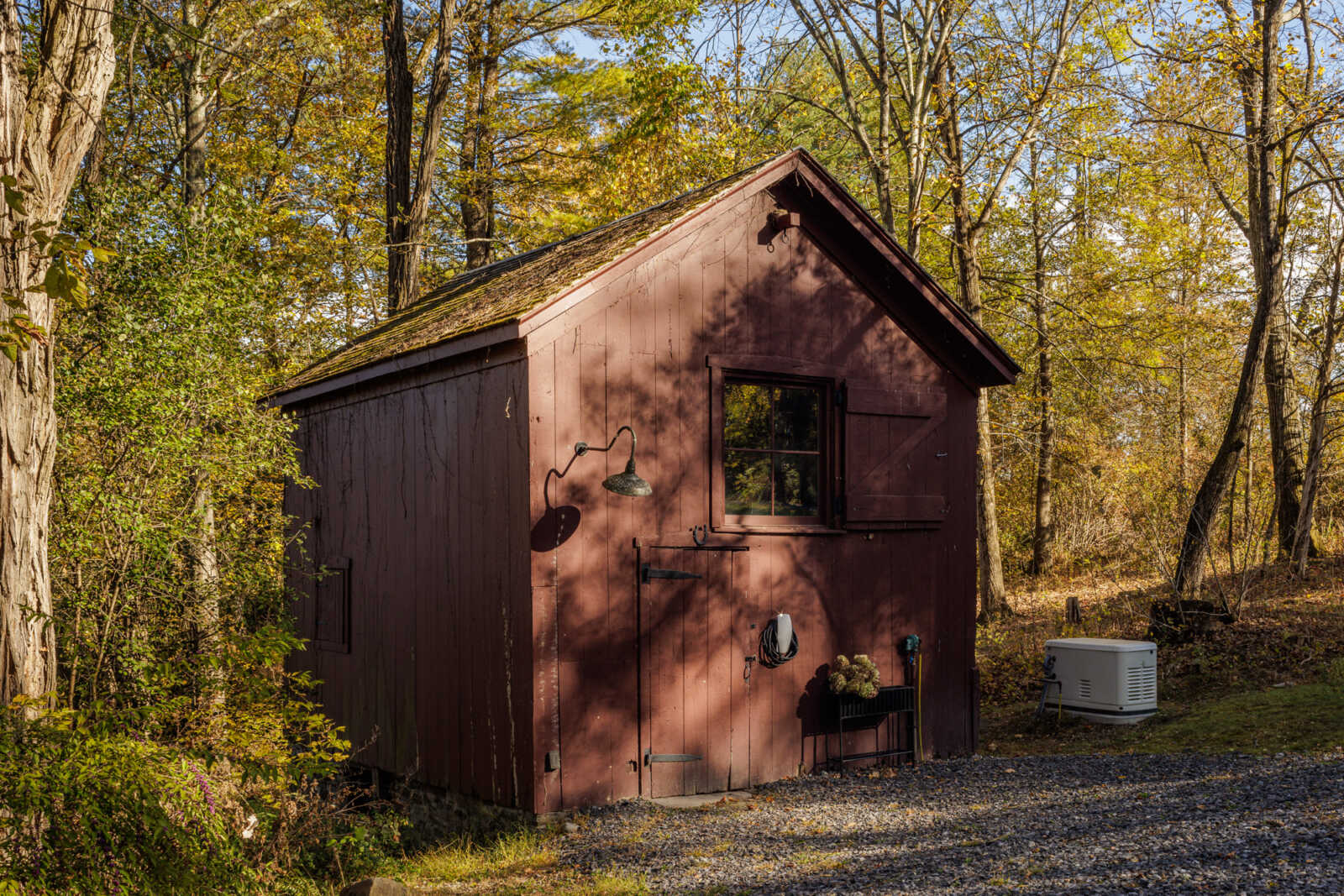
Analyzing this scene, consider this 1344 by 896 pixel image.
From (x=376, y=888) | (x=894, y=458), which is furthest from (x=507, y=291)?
(x=376, y=888)

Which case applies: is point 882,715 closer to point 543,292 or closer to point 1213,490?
point 543,292

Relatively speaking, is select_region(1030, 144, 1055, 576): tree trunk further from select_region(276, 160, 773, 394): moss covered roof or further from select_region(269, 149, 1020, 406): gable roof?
select_region(276, 160, 773, 394): moss covered roof

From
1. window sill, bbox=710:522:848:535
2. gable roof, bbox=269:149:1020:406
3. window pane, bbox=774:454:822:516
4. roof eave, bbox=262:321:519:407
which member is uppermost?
gable roof, bbox=269:149:1020:406

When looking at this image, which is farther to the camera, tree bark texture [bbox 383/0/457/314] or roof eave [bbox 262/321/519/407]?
tree bark texture [bbox 383/0/457/314]

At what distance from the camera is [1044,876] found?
5.50 metres

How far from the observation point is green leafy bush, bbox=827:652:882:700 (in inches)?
359

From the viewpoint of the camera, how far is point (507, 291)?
374 inches

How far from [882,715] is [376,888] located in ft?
16.5

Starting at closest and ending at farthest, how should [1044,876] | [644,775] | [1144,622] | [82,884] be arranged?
[82,884] < [1044,876] < [644,775] < [1144,622]

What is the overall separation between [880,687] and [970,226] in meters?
9.78

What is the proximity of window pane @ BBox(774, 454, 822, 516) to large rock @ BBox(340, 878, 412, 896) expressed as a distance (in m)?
4.35

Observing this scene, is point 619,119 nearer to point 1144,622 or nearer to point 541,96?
point 541,96

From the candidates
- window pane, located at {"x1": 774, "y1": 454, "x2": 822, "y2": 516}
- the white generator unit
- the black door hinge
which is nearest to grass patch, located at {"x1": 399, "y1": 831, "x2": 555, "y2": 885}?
the black door hinge

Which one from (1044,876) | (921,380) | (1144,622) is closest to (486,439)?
(921,380)
